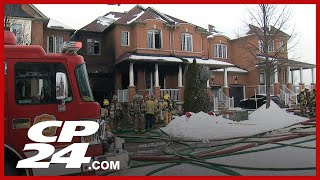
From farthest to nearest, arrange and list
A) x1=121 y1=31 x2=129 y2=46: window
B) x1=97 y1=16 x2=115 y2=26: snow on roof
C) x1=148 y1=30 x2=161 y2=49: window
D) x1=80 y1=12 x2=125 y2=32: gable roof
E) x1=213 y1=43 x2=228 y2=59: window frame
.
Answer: x1=213 y1=43 x2=228 y2=59: window frame, x1=97 y1=16 x2=115 y2=26: snow on roof, x1=80 y1=12 x2=125 y2=32: gable roof, x1=121 y1=31 x2=129 y2=46: window, x1=148 y1=30 x2=161 y2=49: window

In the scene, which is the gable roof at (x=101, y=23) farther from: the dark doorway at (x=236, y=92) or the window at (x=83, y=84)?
the window at (x=83, y=84)

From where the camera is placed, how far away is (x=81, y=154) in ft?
17.2

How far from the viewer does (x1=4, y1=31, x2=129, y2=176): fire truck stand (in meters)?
4.94

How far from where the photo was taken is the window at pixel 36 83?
5043 millimetres

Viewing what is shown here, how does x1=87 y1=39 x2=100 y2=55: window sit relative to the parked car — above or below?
above

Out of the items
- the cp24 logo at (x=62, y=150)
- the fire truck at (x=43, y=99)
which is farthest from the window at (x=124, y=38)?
the cp24 logo at (x=62, y=150)

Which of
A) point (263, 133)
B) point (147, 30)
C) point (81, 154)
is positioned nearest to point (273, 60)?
point (147, 30)

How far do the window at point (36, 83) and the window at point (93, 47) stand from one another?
2172 cm

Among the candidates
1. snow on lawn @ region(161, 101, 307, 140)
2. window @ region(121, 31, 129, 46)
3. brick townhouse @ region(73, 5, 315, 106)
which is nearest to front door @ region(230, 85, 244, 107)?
brick townhouse @ region(73, 5, 315, 106)

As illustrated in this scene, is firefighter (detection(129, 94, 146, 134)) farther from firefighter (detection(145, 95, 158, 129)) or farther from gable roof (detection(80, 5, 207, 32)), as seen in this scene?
gable roof (detection(80, 5, 207, 32))

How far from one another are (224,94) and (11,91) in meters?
22.1

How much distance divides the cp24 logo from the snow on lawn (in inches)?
251

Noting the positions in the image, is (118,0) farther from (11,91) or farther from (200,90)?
(200,90)

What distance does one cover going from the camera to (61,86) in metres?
4.99
